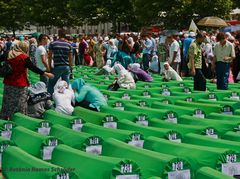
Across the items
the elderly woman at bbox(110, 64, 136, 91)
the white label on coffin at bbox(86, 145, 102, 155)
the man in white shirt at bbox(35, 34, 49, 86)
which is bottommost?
the white label on coffin at bbox(86, 145, 102, 155)

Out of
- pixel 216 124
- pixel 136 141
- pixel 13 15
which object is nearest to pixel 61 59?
pixel 216 124

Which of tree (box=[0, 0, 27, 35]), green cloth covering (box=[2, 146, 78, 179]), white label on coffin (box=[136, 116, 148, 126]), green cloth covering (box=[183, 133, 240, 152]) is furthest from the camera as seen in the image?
tree (box=[0, 0, 27, 35])

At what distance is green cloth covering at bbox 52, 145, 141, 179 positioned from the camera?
4629 mm

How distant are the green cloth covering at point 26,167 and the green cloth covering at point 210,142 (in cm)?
169

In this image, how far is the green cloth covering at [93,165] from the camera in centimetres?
463

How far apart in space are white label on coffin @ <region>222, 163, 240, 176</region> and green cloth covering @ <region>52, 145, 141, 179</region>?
0.83 m

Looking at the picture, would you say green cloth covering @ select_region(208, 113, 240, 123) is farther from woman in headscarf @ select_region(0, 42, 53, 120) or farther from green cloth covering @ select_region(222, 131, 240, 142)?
woman in headscarf @ select_region(0, 42, 53, 120)

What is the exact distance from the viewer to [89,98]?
32.6 feet

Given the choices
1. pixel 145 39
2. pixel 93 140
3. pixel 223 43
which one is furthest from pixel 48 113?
pixel 145 39

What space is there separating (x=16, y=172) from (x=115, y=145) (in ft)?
3.35

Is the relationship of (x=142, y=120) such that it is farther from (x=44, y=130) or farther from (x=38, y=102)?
(x=38, y=102)

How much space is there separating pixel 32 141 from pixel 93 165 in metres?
1.53

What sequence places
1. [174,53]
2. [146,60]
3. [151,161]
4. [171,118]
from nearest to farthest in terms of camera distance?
[151,161]
[171,118]
[174,53]
[146,60]

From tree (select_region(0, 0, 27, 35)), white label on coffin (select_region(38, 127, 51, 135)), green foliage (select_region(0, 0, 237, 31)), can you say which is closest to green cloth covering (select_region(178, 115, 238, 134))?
white label on coffin (select_region(38, 127, 51, 135))
